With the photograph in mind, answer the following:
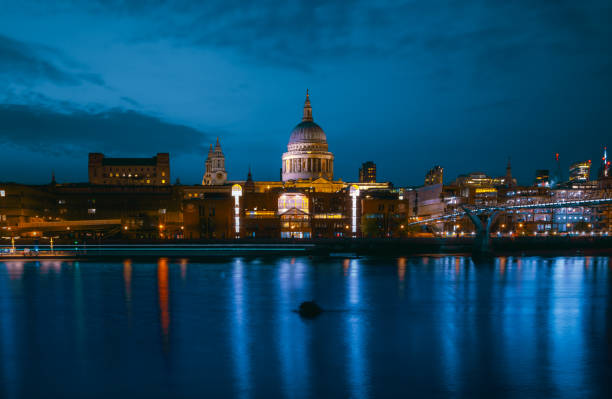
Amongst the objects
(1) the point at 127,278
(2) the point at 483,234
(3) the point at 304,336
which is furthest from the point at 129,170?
(3) the point at 304,336

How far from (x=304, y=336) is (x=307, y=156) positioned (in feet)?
384

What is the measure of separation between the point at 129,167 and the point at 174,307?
12360 cm

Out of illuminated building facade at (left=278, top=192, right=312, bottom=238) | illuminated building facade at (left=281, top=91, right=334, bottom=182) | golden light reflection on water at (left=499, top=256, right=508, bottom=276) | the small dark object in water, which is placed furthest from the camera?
illuminated building facade at (left=281, top=91, right=334, bottom=182)

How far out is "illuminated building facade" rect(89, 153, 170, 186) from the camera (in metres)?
149

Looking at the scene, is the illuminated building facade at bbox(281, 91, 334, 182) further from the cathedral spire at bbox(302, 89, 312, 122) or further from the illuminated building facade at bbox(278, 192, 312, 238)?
the illuminated building facade at bbox(278, 192, 312, 238)

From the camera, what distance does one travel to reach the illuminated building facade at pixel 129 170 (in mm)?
148875

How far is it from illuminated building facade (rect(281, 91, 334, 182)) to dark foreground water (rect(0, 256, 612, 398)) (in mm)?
91895

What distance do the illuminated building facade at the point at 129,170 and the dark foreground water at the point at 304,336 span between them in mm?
101940

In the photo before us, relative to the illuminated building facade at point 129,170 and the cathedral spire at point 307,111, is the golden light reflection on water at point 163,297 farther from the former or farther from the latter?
the cathedral spire at point 307,111

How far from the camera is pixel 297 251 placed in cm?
7612

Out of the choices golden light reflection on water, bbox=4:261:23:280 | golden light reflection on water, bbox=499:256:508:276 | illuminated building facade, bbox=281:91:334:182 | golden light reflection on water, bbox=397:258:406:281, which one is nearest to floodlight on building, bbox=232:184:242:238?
golden light reflection on water, bbox=397:258:406:281

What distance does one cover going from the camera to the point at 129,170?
150250 mm

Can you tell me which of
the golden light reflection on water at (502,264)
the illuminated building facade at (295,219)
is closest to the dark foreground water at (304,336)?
the golden light reflection on water at (502,264)

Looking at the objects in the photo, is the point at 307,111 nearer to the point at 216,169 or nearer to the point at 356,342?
the point at 216,169
